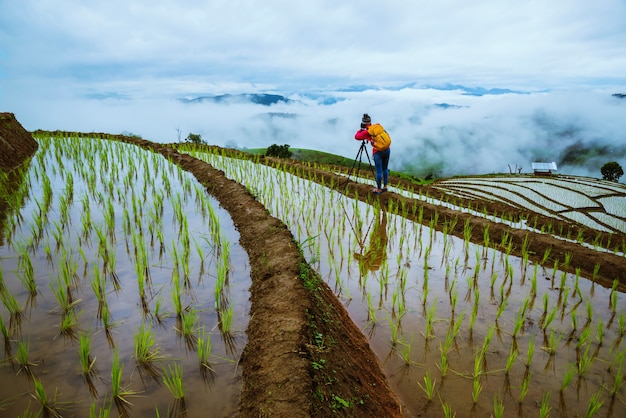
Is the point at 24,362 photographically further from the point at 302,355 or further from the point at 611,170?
the point at 611,170

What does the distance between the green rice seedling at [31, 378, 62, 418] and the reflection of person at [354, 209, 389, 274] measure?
10.1 feet

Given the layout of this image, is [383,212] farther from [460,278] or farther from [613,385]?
[613,385]

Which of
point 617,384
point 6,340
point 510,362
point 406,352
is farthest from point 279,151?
point 617,384

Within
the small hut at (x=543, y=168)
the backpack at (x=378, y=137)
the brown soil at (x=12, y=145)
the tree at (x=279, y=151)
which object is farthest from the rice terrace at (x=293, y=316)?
the small hut at (x=543, y=168)

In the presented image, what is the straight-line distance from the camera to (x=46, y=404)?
209 cm

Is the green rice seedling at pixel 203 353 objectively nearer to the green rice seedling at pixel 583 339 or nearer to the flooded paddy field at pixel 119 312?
the flooded paddy field at pixel 119 312

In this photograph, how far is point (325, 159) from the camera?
49.2 meters

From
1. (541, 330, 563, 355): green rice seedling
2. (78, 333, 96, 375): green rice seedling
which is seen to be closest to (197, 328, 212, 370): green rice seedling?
(78, 333, 96, 375): green rice seedling

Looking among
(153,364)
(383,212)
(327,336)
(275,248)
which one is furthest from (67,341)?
(383,212)

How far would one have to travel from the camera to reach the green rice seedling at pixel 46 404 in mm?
2020

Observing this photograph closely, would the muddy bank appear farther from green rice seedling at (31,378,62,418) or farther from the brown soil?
the brown soil

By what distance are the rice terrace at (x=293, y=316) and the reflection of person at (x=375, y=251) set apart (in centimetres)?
3

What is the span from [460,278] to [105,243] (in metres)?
4.21

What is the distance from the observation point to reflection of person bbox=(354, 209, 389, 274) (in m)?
4.50
